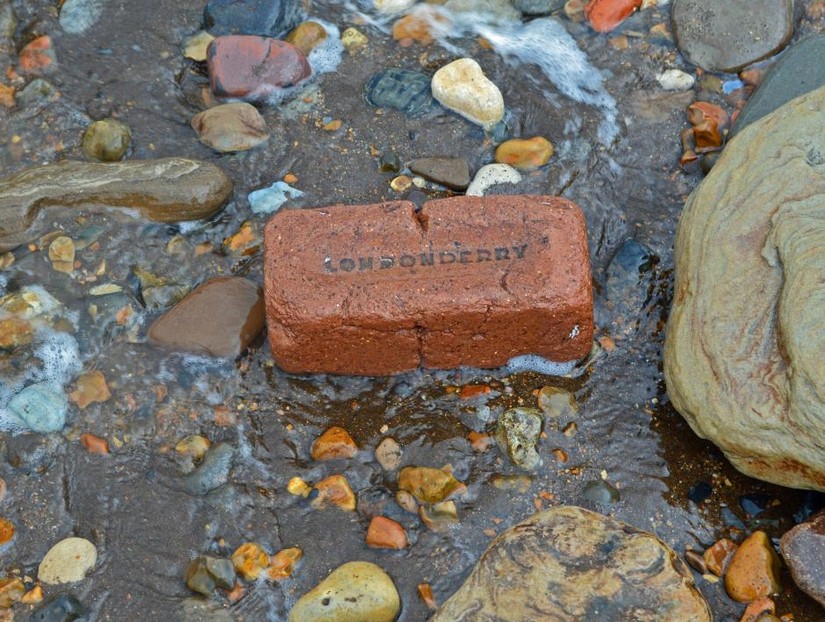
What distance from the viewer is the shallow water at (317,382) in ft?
11.4

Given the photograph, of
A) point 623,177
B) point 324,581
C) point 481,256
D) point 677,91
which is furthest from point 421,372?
point 677,91

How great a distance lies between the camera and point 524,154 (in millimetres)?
4312

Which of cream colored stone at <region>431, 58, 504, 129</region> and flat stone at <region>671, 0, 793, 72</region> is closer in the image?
cream colored stone at <region>431, 58, 504, 129</region>

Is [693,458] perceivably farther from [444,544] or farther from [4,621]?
[4,621]

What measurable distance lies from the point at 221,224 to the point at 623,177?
186cm

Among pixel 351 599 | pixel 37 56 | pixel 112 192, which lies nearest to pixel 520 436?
pixel 351 599

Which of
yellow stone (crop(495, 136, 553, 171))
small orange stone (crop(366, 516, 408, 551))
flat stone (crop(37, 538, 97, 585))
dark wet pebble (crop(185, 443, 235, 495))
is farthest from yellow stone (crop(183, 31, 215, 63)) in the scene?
small orange stone (crop(366, 516, 408, 551))

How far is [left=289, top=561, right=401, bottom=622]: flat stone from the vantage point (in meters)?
3.22

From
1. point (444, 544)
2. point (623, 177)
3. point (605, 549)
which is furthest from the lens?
point (623, 177)

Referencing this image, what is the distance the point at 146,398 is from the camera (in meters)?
3.77

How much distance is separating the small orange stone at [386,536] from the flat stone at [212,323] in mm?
947

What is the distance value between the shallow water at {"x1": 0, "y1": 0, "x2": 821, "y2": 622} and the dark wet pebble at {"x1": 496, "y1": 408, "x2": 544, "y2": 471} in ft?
0.19

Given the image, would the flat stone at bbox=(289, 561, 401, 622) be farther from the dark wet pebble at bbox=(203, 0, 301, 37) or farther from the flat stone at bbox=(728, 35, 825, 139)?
the dark wet pebble at bbox=(203, 0, 301, 37)

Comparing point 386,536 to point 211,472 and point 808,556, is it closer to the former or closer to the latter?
point 211,472
